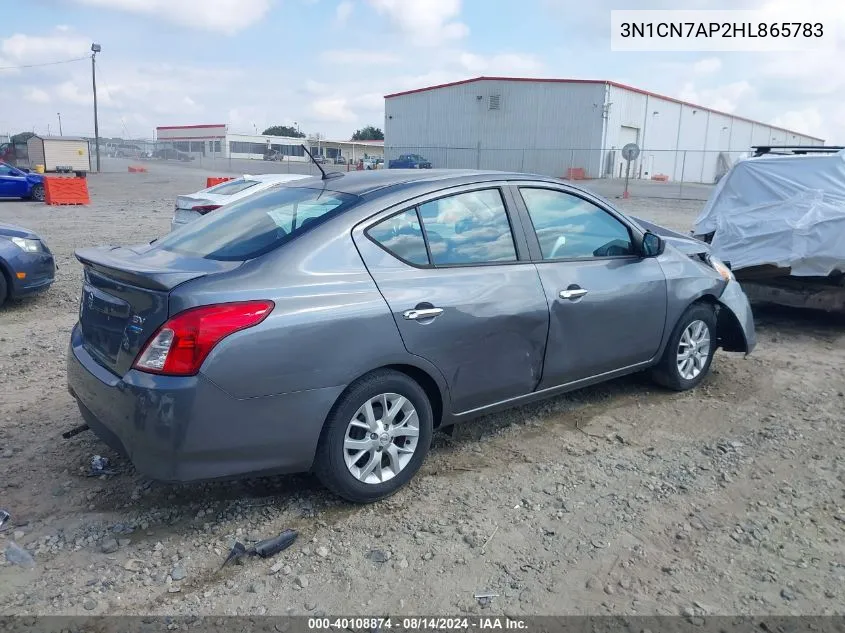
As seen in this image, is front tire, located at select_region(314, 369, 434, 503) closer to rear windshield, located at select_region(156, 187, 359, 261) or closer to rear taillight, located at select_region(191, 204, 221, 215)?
rear windshield, located at select_region(156, 187, 359, 261)

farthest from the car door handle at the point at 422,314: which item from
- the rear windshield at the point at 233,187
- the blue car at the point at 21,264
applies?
the rear windshield at the point at 233,187

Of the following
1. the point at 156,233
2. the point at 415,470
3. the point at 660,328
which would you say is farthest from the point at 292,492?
the point at 156,233

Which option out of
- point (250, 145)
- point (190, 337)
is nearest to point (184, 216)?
point (190, 337)

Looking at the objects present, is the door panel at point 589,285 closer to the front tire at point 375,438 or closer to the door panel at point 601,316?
the door panel at point 601,316

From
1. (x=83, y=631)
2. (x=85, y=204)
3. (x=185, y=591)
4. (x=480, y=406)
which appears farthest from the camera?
(x=85, y=204)

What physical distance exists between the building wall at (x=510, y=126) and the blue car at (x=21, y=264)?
112ft

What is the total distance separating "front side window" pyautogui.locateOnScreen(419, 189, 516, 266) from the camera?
3.76 metres

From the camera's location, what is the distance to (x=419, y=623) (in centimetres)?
271

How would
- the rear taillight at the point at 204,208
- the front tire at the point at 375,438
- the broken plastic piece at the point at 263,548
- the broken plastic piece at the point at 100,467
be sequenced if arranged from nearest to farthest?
the broken plastic piece at the point at 263,548
the front tire at the point at 375,438
the broken plastic piece at the point at 100,467
the rear taillight at the point at 204,208

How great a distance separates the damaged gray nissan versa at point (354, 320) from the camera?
3010 millimetres

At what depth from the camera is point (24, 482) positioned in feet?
12.4

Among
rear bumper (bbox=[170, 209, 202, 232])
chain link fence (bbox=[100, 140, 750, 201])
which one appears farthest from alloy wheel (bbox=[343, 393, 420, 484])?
chain link fence (bbox=[100, 140, 750, 201])

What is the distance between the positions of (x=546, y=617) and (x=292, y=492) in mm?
1515

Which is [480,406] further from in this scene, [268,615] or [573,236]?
[268,615]
